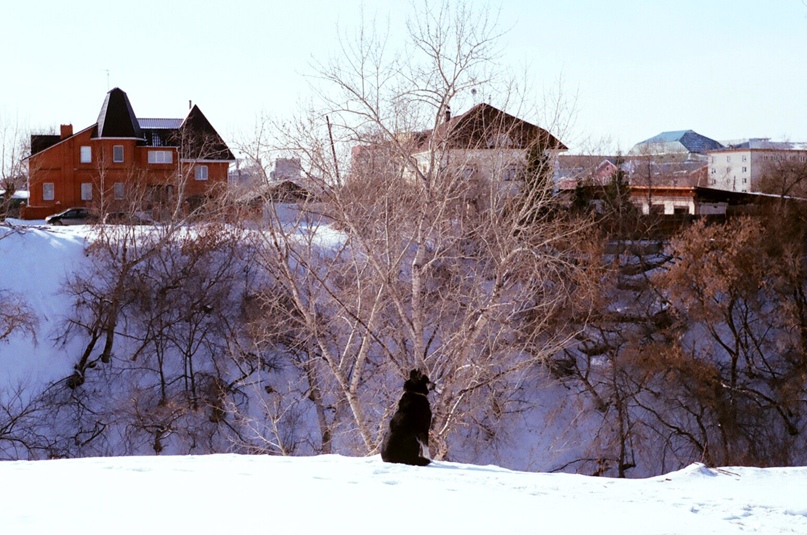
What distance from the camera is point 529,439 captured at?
75.7 ft

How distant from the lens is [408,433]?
830 cm

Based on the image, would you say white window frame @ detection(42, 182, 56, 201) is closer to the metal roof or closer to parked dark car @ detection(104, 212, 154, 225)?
the metal roof

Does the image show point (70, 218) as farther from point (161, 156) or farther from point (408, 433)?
point (408, 433)

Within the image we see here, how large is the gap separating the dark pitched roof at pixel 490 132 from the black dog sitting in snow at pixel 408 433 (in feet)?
15.3

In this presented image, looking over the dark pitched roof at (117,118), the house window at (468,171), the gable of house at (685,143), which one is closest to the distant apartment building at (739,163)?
the gable of house at (685,143)

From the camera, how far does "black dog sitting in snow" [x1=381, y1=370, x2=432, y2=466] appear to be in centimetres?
831

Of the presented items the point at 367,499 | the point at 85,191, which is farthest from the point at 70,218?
the point at 367,499

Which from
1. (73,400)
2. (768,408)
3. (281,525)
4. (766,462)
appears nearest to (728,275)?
(768,408)

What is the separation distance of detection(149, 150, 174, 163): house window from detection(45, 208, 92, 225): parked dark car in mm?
5044

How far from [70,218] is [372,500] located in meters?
33.7

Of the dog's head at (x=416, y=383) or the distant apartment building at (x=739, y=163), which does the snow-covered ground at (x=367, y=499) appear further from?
the distant apartment building at (x=739, y=163)

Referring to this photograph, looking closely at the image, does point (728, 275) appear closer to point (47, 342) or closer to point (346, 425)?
point (346, 425)

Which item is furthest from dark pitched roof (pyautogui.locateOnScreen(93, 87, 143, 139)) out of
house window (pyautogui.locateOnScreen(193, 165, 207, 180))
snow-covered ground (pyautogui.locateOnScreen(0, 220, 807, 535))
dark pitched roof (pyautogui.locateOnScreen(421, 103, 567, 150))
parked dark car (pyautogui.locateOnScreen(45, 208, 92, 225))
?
snow-covered ground (pyautogui.locateOnScreen(0, 220, 807, 535))

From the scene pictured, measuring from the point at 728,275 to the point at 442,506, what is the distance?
21614 mm
